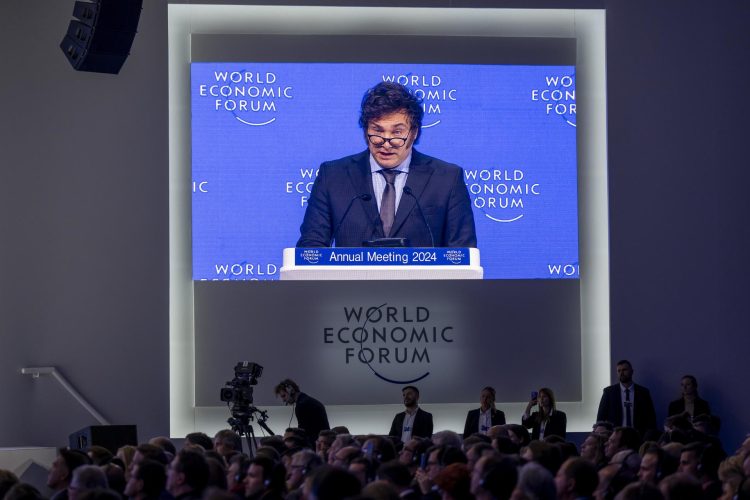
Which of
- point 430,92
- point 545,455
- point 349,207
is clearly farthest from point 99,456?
point 430,92

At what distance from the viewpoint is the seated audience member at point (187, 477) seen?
199 inches

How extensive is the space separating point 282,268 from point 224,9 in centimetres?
257

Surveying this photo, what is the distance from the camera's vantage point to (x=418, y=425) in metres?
10.0

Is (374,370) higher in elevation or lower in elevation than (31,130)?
lower

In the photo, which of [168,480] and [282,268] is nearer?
[168,480]

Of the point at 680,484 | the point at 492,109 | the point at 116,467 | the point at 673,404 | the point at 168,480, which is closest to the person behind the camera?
the point at 680,484

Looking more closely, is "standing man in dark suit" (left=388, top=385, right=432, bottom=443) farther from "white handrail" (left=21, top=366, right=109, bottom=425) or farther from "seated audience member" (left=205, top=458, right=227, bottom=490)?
"seated audience member" (left=205, top=458, right=227, bottom=490)

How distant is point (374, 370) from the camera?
11039 millimetres

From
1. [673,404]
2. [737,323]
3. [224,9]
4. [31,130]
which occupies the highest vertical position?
[224,9]

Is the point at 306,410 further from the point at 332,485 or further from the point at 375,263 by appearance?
the point at 332,485

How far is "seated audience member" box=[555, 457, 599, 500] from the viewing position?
490cm

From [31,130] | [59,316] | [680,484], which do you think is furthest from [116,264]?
[680,484]

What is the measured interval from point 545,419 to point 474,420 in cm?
66

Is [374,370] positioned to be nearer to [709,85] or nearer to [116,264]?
[116,264]
